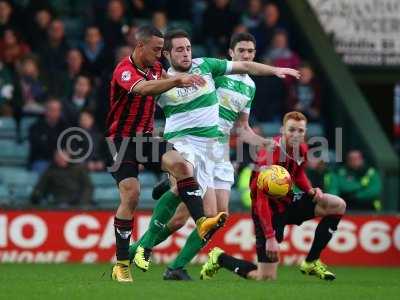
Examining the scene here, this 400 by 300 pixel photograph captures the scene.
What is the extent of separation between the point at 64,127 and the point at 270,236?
246 inches

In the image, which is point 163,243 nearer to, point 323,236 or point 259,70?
point 323,236

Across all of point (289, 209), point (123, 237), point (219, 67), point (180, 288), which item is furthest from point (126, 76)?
point (289, 209)

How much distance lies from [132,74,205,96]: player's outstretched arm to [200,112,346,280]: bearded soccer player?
1.64 metres

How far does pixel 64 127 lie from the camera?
1770 cm

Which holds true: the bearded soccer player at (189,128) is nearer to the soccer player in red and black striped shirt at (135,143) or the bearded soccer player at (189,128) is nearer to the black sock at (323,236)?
the soccer player in red and black striped shirt at (135,143)

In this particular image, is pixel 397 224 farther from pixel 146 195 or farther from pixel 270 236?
pixel 270 236

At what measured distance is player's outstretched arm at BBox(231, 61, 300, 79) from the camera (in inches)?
439

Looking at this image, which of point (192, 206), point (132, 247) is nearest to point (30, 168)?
point (132, 247)

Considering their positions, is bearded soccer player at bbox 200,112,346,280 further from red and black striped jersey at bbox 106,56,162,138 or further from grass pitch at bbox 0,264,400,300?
red and black striped jersey at bbox 106,56,162,138

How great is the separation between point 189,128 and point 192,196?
3.19 feet

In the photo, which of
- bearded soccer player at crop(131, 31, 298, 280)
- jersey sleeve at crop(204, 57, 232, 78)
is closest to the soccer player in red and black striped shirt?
bearded soccer player at crop(131, 31, 298, 280)

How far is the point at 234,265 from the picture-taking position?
12258mm

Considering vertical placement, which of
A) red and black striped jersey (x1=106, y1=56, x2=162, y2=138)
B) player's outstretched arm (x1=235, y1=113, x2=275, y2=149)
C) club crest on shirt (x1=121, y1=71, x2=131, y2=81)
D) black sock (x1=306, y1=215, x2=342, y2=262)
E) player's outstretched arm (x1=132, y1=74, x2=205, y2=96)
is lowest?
black sock (x1=306, y1=215, x2=342, y2=262)

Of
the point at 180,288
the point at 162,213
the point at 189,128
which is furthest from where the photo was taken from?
the point at 162,213
